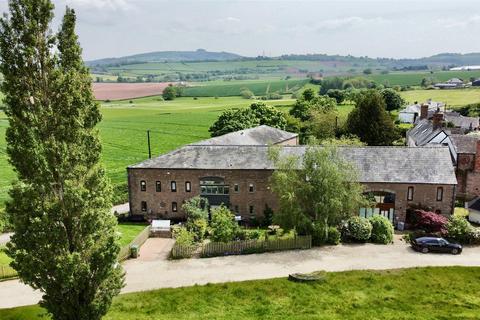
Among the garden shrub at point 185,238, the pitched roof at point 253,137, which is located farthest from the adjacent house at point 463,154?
the garden shrub at point 185,238

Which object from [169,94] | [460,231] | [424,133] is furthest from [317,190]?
[169,94]

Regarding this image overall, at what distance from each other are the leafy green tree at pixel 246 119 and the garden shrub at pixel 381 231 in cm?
4085

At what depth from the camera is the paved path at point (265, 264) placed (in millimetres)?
31047

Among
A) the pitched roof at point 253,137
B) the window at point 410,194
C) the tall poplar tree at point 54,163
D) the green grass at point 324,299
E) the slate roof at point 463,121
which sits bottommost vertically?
the green grass at point 324,299

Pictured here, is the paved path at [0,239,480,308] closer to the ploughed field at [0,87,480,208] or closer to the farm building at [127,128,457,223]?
the farm building at [127,128,457,223]

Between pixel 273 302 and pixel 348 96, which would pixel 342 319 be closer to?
pixel 273 302

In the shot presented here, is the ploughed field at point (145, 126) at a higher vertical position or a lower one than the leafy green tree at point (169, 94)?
lower

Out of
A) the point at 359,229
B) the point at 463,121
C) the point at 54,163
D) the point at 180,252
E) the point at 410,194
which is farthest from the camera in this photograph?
the point at 463,121

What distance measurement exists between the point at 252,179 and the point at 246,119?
35375mm

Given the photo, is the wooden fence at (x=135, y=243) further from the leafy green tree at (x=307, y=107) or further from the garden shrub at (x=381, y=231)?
the leafy green tree at (x=307, y=107)

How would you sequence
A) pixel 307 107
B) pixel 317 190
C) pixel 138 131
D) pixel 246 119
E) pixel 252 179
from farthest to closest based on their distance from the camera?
pixel 307 107 < pixel 138 131 < pixel 246 119 < pixel 252 179 < pixel 317 190

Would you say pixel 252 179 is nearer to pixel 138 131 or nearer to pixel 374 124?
pixel 374 124

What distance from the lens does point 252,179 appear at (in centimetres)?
4394

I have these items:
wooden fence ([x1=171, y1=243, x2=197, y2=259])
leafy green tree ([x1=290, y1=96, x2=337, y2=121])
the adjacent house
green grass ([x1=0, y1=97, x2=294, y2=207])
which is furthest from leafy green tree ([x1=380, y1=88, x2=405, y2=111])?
wooden fence ([x1=171, y1=243, x2=197, y2=259])
